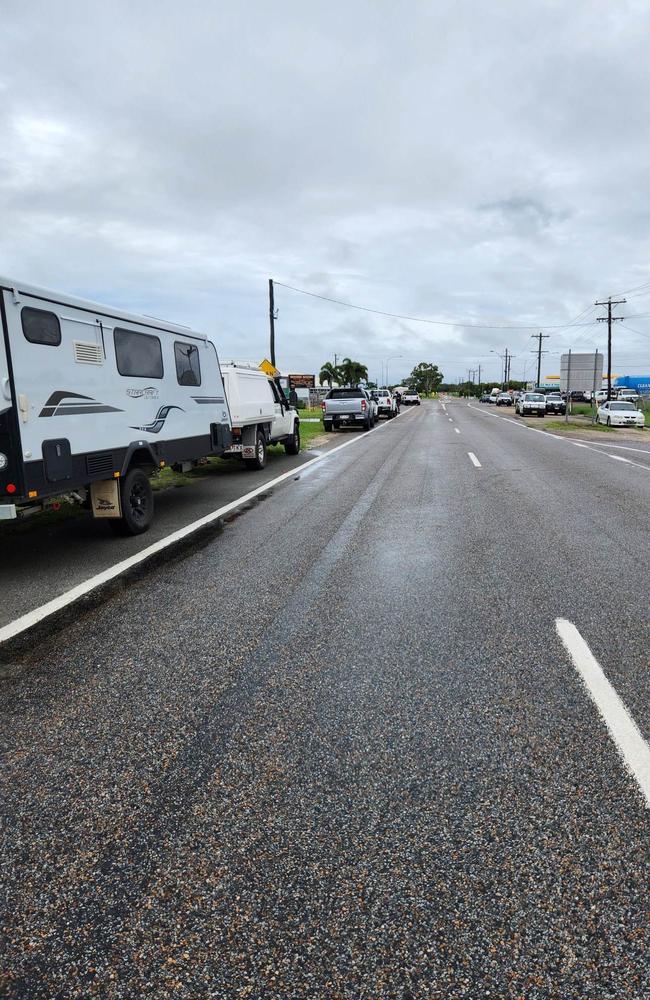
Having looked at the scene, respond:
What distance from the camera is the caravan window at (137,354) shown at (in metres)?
7.70

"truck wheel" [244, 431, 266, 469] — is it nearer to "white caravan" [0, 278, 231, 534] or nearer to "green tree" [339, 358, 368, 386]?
"white caravan" [0, 278, 231, 534]

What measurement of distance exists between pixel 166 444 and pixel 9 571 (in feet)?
10.3

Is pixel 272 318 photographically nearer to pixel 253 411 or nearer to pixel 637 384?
pixel 253 411

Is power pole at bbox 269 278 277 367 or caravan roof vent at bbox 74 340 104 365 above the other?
power pole at bbox 269 278 277 367

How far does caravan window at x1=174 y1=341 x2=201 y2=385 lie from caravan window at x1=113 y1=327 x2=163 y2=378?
65 centimetres

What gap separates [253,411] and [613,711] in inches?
450

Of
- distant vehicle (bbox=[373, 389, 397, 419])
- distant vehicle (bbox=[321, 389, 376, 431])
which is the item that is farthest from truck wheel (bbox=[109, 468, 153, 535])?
distant vehicle (bbox=[373, 389, 397, 419])

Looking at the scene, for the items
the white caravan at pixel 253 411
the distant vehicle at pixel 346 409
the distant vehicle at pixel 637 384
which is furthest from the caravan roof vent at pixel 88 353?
the distant vehicle at pixel 637 384

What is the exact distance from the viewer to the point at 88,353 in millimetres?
6996

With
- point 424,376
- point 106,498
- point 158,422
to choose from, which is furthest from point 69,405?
point 424,376

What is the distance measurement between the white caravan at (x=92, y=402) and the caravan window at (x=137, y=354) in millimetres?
14

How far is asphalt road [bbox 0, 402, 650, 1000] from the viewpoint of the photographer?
1952mm

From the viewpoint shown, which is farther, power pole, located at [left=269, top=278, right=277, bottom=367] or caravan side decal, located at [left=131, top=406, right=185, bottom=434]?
power pole, located at [left=269, top=278, right=277, bottom=367]

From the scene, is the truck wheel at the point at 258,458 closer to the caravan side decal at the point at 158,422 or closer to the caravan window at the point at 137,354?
the caravan side decal at the point at 158,422
